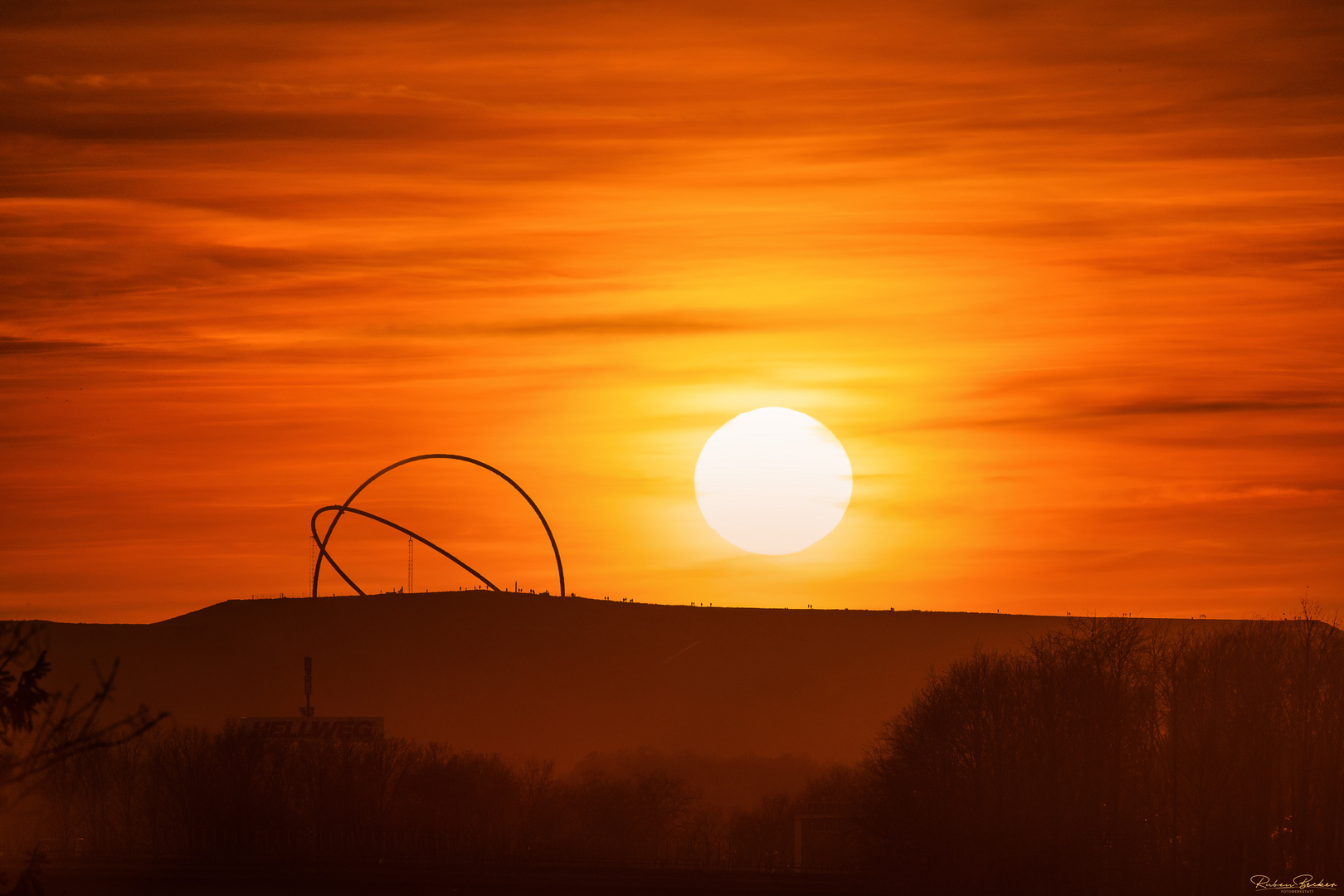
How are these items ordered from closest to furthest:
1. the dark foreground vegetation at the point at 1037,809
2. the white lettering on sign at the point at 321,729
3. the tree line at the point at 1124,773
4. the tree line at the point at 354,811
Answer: the dark foreground vegetation at the point at 1037,809 → the tree line at the point at 1124,773 → the tree line at the point at 354,811 → the white lettering on sign at the point at 321,729

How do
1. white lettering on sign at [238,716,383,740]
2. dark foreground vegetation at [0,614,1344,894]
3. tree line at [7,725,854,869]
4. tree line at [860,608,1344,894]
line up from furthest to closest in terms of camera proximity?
1. white lettering on sign at [238,716,383,740]
2. tree line at [7,725,854,869]
3. tree line at [860,608,1344,894]
4. dark foreground vegetation at [0,614,1344,894]

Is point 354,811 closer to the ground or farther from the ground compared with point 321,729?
closer to the ground

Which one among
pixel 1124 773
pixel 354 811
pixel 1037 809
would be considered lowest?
pixel 354 811

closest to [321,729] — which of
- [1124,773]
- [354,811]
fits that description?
[354,811]

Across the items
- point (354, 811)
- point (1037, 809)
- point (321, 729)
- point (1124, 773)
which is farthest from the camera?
point (321, 729)

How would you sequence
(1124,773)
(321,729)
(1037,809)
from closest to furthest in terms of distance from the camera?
(1037,809), (1124,773), (321,729)

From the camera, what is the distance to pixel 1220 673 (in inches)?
3885

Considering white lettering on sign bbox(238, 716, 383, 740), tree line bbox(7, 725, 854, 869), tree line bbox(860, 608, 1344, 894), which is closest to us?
tree line bbox(860, 608, 1344, 894)

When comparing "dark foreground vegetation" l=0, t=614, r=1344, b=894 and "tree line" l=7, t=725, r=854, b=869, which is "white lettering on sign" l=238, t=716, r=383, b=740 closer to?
"tree line" l=7, t=725, r=854, b=869

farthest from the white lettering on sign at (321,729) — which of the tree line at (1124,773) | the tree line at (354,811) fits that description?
the tree line at (1124,773)

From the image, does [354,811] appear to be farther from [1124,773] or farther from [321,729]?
[1124,773]

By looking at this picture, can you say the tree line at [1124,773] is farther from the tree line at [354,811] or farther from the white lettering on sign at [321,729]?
the white lettering on sign at [321,729]

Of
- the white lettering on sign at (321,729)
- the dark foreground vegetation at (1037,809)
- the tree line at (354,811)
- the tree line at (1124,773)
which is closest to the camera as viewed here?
the dark foreground vegetation at (1037,809)

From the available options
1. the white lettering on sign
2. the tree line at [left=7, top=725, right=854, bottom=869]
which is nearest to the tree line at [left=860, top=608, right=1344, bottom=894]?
the tree line at [left=7, top=725, right=854, bottom=869]
